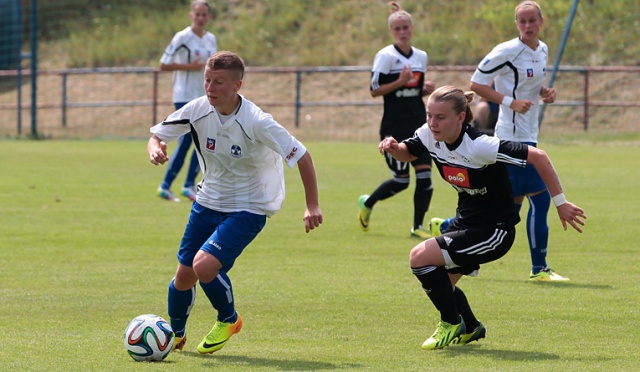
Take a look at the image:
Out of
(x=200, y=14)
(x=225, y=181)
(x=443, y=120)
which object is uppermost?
(x=443, y=120)

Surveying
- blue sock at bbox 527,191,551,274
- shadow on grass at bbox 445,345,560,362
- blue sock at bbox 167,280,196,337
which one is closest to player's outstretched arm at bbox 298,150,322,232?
blue sock at bbox 167,280,196,337

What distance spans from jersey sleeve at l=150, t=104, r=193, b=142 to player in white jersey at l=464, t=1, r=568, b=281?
303 centimetres

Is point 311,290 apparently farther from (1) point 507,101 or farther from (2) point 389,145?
(1) point 507,101

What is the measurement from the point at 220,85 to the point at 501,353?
210 cm

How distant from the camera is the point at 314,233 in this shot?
10.8 m

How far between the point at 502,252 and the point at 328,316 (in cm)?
138

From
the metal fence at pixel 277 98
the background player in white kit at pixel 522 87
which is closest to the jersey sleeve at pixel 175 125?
the background player in white kit at pixel 522 87

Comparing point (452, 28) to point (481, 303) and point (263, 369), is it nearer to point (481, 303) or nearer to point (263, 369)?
point (481, 303)

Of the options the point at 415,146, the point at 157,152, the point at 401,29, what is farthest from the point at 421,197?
the point at 157,152

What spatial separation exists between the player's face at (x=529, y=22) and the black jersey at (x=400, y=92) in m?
2.40

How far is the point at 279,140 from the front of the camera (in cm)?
600

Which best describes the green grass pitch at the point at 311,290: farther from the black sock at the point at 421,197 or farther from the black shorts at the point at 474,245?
the black shorts at the point at 474,245

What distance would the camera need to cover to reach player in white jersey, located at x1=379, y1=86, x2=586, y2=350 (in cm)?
586

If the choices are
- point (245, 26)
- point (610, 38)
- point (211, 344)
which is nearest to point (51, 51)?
point (245, 26)
